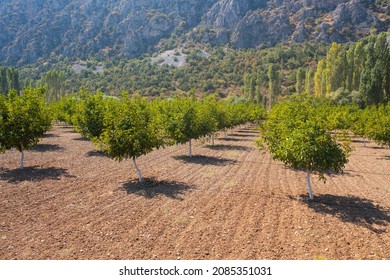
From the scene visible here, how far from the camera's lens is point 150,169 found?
23156mm

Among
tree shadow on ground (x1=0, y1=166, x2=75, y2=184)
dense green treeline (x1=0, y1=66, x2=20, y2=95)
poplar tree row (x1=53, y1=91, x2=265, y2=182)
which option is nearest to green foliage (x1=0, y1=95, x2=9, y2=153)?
tree shadow on ground (x1=0, y1=166, x2=75, y2=184)

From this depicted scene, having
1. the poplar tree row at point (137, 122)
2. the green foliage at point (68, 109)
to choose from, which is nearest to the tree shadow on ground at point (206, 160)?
the poplar tree row at point (137, 122)

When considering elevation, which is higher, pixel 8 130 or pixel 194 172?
pixel 8 130

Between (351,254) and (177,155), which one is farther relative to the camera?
(177,155)

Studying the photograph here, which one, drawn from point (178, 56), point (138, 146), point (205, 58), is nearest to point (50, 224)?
point (138, 146)

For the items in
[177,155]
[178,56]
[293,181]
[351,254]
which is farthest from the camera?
[178,56]

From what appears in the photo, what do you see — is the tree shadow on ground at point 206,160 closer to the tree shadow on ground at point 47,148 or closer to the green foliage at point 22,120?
the green foliage at point 22,120

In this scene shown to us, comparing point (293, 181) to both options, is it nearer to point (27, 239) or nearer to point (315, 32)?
point (27, 239)

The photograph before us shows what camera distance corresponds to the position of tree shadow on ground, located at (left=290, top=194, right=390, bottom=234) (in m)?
12.8

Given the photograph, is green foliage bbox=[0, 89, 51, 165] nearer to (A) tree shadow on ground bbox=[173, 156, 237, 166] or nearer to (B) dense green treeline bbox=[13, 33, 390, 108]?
(A) tree shadow on ground bbox=[173, 156, 237, 166]

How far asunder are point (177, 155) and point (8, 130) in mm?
15169

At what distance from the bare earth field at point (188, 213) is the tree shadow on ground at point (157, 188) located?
0.06 metres

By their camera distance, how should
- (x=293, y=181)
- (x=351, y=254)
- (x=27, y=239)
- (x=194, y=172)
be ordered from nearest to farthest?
(x=351, y=254) → (x=27, y=239) → (x=293, y=181) → (x=194, y=172)

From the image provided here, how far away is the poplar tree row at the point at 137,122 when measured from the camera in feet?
Answer: 58.6
